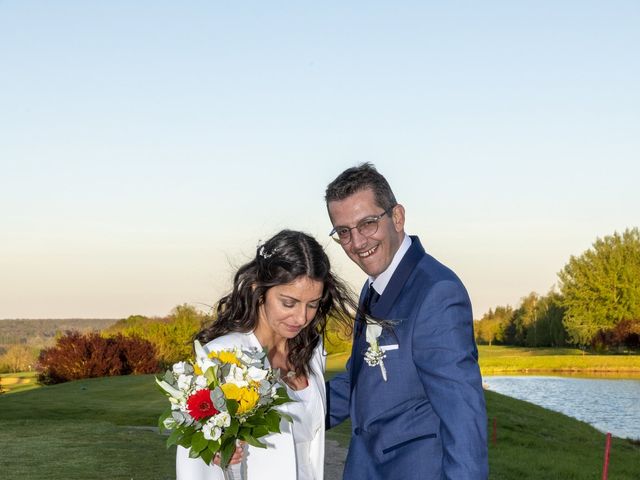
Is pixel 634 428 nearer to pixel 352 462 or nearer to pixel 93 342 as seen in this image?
pixel 93 342

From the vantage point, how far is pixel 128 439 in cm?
1534

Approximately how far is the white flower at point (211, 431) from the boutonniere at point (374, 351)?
83 cm

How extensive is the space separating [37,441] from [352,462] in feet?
42.7

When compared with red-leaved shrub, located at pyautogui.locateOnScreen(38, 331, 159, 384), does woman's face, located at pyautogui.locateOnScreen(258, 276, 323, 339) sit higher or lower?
higher

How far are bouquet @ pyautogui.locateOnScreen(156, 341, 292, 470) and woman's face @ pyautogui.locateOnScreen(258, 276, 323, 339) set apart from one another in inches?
24.5

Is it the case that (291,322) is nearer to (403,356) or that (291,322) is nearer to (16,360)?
(403,356)

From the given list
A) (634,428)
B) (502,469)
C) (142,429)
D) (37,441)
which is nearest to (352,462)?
(502,469)

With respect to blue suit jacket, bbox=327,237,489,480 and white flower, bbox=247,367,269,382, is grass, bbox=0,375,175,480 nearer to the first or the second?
blue suit jacket, bbox=327,237,489,480

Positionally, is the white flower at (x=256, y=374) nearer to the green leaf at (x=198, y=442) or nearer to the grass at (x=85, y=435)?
the green leaf at (x=198, y=442)

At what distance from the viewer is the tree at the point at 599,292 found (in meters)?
69.8

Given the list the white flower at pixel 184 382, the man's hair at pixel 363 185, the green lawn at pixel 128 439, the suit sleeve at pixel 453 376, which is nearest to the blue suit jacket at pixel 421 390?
the suit sleeve at pixel 453 376

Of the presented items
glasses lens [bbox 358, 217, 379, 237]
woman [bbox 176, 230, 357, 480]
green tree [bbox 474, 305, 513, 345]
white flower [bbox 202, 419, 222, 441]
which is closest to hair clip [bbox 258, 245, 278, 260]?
woman [bbox 176, 230, 357, 480]

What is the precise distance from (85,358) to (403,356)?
103ft

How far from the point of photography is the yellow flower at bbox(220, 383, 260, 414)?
140 inches
